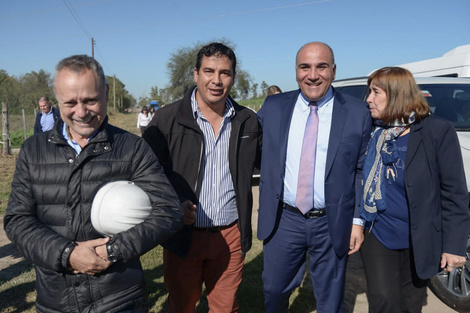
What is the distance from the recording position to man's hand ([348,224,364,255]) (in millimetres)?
2729

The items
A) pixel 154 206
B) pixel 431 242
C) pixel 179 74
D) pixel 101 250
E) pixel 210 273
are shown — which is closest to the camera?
pixel 101 250

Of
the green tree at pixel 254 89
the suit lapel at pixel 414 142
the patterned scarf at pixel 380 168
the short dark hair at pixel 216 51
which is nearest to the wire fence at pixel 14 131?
the short dark hair at pixel 216 51

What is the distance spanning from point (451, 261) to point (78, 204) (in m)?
2.41

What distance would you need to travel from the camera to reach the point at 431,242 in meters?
2.53

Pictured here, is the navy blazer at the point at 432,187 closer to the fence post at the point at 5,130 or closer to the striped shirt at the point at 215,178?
the striped shirt at the point at 215,178

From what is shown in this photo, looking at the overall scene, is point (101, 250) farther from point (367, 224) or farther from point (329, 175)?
point (367, 224)

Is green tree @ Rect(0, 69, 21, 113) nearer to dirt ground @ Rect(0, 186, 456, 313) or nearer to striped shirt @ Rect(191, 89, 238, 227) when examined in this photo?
dirt ground @ Rect(0, 186, 456, 313)

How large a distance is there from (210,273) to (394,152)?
1607 mm

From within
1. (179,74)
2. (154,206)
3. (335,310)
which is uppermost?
(179,74)

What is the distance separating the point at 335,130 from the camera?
2.67 m

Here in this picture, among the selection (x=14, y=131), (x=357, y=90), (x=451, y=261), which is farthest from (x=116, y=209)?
(x=14, y=131)

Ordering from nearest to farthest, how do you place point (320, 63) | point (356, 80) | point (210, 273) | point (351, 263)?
point (320, 63), point (210, 273), point (351, 263), point (356, 80)

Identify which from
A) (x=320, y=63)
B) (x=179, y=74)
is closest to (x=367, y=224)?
(x=320, y=63)

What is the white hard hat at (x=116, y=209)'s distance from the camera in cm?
167
